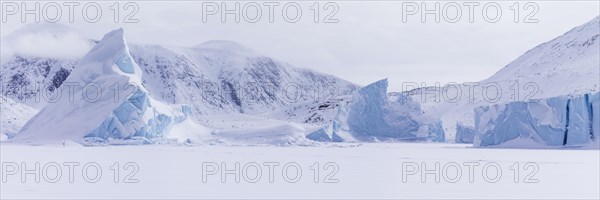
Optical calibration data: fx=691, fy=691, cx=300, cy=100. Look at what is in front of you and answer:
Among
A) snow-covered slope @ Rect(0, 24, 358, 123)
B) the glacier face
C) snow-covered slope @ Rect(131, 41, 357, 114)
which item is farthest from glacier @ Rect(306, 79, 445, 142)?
snow-covered slope @ Rect(131, 41, 357, 114)

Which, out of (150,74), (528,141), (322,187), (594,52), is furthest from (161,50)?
(322,187)

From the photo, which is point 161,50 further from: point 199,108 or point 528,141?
point 528,141

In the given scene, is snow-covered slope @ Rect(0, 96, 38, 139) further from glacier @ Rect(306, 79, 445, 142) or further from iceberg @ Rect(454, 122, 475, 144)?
iceberg @ Rect(454, 122, 475, 144)

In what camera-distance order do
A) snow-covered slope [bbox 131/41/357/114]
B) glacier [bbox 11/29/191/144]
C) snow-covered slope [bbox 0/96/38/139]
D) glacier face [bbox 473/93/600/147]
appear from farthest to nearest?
snow-covered slope [bbox 131/41/357/114] → snow-covered slope [bbox 0/96/38/139] → glacier [bbox 11/29/191/144] → glacier face [bbox 473/93/600/147]

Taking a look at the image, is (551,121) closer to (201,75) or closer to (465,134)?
(465,134)

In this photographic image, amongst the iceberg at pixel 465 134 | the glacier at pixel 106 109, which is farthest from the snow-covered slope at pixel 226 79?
the glacier at pixel 106 109

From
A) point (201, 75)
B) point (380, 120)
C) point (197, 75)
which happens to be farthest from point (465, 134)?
point (201, 75)
